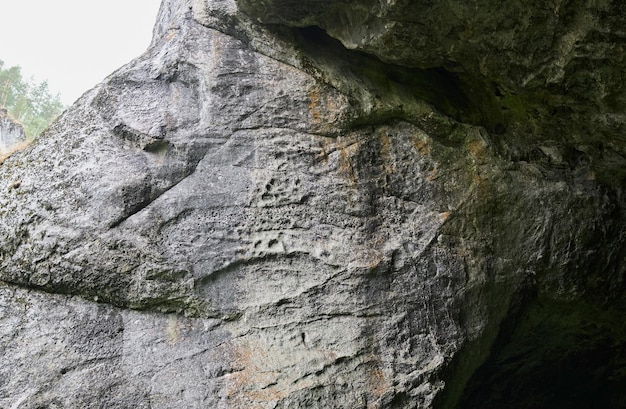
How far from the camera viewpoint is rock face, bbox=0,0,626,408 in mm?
4621

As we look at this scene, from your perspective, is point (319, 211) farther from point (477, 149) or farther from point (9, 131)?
point (9, 131)

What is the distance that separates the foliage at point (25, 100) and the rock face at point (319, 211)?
22.5 meters

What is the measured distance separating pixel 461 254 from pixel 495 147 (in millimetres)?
1256

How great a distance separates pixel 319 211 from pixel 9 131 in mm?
20210

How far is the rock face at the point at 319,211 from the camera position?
4621 millimetres

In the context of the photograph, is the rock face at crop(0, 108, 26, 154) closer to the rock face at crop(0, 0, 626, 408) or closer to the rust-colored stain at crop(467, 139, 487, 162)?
the rock face at crop(0, 0, 626, 408)

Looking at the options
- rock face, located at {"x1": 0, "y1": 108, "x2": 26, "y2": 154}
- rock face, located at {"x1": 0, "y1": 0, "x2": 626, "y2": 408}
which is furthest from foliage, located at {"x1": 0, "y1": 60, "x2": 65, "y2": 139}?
rock face, located at {"x1": 0, "y1": 0, "x2": 626, "y2": 408}

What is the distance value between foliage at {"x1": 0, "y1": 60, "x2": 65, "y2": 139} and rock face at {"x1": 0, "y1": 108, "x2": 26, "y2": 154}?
3051 mm

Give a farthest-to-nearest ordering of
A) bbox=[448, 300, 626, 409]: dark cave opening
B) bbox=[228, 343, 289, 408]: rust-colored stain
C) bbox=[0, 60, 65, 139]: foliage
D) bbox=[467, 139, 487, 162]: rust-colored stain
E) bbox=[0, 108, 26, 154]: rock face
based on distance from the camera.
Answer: bbox=[0, 60, 65, 139]: foliage, bbox=[0, 108, 26, 154]: rock face, bbox=[448, 300, 626, 409]: dark cave opening, bbox=[467, 139, 487, 162]: rust-colored stain, bbox=[228, 343, 289, 408]: rust-colored stain

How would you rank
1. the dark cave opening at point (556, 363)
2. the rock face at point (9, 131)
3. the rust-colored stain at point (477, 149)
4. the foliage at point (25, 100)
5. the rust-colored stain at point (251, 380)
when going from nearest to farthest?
the rust-colored stain at point (251, 380), the rust-colored stain at point (477, 149), the dark cave opening at point (556, 363), the rock face at point (9, 131), the foliage at point (25, 100)

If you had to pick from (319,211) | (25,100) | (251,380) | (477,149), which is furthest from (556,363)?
(25,100)

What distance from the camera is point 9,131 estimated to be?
834 inches

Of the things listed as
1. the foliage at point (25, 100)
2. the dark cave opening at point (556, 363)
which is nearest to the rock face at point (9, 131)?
the foliage at point (25, 100)

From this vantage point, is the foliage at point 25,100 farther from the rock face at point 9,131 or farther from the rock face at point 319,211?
the rock face at point 319,211
